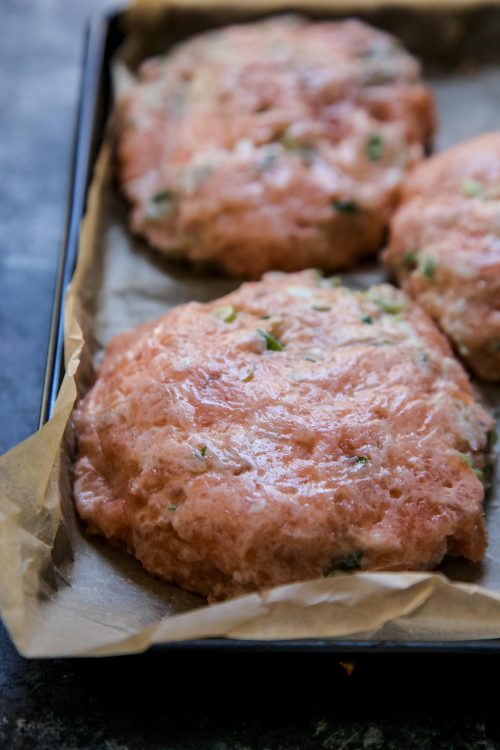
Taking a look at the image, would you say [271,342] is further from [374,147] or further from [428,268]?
[374,147]

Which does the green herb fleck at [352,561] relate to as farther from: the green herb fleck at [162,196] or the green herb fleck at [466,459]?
the green herb fleck at [162,196]

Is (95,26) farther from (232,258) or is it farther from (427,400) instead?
(427,400)

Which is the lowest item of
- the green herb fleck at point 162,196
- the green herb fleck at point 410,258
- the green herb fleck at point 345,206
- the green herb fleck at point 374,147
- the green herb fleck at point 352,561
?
the green herb fleck at point 352,561

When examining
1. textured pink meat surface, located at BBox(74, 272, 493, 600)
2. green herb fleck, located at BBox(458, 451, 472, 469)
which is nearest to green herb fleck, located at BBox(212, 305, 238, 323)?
textured pink meat surface, located at BBox(74, 272, 493, 600)

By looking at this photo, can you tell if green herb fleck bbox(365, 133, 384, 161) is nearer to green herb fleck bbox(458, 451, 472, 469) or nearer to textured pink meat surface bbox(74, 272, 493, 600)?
textured pink meat surface bbox(74, 272, 493, 600)

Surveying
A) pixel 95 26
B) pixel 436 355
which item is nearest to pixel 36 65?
pixel 95 26

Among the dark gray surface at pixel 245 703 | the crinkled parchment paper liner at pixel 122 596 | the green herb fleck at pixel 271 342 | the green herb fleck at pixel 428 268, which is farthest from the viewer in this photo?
the green herb fleck at pixel 428 268

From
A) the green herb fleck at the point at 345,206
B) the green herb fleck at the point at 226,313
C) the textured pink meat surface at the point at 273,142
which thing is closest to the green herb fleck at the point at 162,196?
the textured pink meat surface at the point at 273,142
